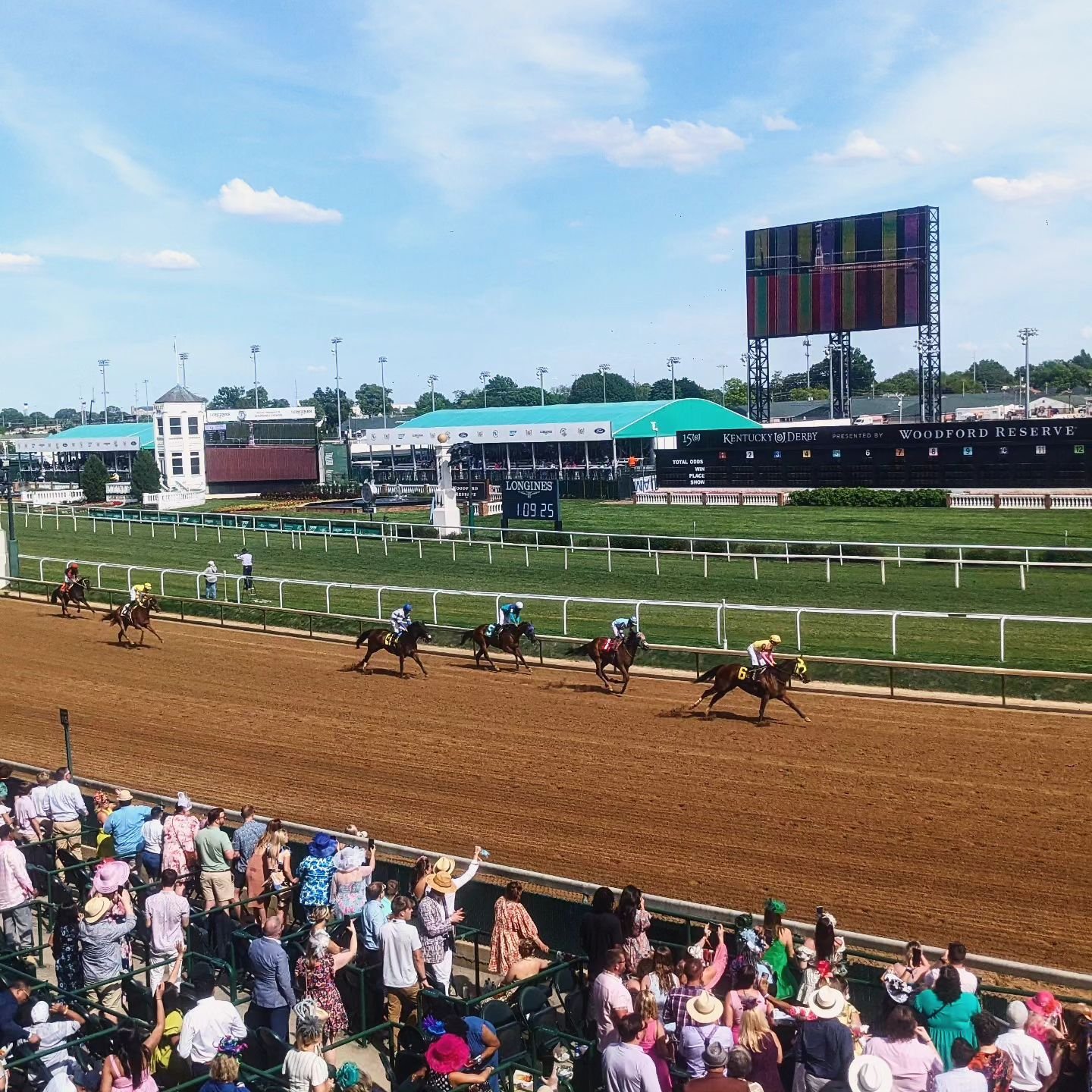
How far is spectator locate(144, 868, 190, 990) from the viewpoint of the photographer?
7.11 m

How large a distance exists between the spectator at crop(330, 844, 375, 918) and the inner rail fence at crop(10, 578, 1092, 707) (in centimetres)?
900

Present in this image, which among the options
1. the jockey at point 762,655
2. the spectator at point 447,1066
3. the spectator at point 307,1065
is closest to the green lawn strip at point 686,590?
the jockey at point 762,655

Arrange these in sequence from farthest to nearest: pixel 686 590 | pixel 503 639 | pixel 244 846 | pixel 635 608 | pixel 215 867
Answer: pixel 686 590, pixel 635 608, pixel 503 639, pixel 244 846, pixel 215 867

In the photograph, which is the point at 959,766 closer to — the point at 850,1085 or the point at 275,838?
the point at 275,838

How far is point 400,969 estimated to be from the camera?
259 inches

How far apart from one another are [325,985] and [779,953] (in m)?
2.24

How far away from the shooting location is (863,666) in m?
16.1

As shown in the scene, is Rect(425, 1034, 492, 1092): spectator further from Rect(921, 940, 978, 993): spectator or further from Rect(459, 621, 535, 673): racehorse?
Rect(459, 621, 535, 673): racehorse

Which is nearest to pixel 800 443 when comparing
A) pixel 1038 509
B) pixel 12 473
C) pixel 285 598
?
pixel 1038 509

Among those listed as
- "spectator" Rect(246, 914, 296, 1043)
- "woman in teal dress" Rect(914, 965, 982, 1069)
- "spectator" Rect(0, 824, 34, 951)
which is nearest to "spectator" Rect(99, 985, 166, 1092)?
"spectator" Rect(246, 914, 296, 1043)

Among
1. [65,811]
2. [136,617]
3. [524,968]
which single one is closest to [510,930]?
[524,968]

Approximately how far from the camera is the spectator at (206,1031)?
565 cm

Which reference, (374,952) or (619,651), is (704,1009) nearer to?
(374,952)

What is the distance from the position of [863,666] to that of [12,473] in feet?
250
